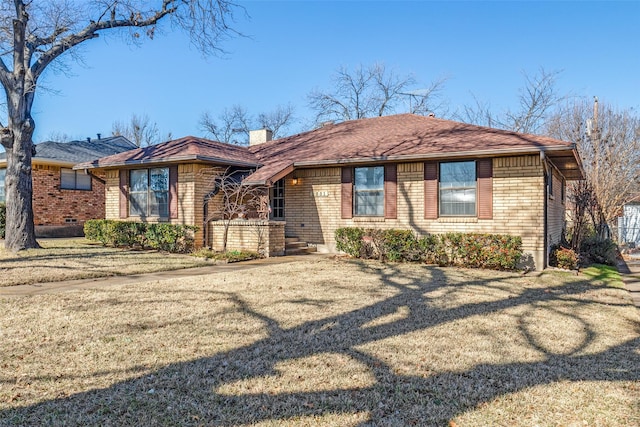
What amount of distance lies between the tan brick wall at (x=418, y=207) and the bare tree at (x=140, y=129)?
38.1 metres

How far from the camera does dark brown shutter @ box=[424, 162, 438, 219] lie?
11.8 meters

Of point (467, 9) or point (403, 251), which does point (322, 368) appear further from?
point (467, 9)

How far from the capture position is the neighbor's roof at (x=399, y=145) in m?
10.8

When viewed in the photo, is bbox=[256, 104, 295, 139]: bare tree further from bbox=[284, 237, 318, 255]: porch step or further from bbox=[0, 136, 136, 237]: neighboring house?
bbox=[284, 237, 318, 255]: porch step

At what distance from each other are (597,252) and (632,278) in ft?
13.3

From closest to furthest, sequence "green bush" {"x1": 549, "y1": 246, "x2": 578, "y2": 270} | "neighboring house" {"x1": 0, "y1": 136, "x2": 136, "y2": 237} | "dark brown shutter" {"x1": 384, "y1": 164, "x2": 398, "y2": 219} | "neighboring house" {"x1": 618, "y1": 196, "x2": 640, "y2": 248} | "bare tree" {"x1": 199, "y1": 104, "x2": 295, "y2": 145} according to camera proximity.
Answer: "green bush" {"x1": 549, "y1": 246, "x2": 578, "y2": 270} → "dark brown shutter" {"x1": 384, "y1": 164, "x2": 398, "y2": 219} → "neighboring house" {"x1": 0, "y1": 136, "x2": 136, "y2": 237} → "neighboring house" {"x1": 618, "y1": 196, "x2": 640, "y2": 248} → "bare tree" {"x1": 199, "y1": 104, "x2": 295, "y2": 145}

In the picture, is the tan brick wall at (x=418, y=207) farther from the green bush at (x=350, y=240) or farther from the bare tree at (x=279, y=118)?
the bare tree at (x=279, y=118)

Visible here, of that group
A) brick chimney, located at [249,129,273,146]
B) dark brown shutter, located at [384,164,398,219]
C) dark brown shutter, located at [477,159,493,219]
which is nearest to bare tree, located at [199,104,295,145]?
brick chimney, located at [249,129,273,146]

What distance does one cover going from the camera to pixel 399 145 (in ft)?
42.0

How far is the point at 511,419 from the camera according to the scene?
306cm

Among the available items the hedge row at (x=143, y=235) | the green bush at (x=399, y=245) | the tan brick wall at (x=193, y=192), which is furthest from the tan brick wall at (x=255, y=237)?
the green bush at (x=399, y=245)

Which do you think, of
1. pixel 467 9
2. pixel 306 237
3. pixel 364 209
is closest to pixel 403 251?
pixel 364 209

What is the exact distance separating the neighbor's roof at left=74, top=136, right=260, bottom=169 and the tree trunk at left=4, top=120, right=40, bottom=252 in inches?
96.2

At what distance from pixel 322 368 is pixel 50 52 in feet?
46.2
